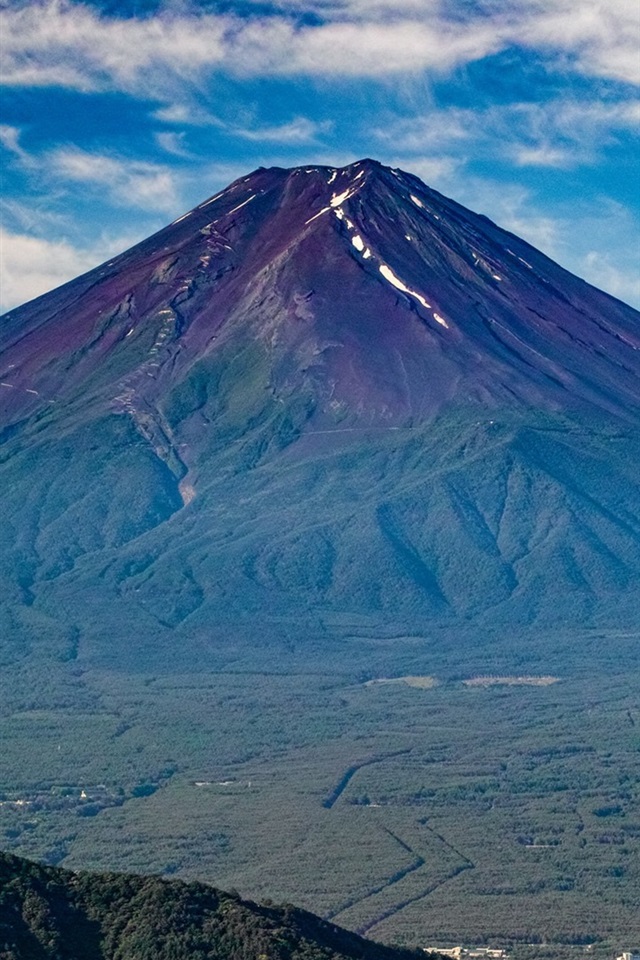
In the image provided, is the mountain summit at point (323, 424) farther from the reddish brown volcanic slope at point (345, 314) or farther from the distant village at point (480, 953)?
the distant village at point (480, 953)

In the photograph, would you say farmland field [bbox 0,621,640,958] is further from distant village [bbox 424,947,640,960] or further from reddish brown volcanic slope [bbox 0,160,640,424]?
reddish brown volcanic slope [bbox 0,160,640,424]

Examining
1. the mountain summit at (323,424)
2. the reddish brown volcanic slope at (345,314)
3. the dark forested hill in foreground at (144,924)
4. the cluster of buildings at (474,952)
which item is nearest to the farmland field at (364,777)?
the cluster of buildings at (474,952)

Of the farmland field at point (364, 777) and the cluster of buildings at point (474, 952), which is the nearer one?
the cluster of buildings at point (474, 952)

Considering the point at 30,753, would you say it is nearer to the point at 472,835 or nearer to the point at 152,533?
the point at 472,835

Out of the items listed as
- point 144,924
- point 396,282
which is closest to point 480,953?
point 144,924

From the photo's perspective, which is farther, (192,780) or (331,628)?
(331,628)

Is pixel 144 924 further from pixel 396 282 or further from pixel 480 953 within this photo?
pixel 396 282

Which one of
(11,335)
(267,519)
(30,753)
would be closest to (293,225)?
(11,335)
